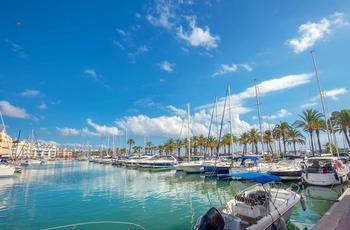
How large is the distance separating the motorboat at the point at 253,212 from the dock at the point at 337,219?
1446mm

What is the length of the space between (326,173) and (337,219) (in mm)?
14347

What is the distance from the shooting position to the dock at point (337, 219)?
316 inches

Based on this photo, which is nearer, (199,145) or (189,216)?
(189,216)

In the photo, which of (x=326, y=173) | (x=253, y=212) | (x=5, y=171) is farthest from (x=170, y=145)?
(x=253, y=212)

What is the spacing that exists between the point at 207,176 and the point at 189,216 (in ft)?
66.9

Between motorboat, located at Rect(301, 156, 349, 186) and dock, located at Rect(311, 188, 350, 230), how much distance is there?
10442 millimetres

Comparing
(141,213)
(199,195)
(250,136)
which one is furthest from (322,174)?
(250,136)

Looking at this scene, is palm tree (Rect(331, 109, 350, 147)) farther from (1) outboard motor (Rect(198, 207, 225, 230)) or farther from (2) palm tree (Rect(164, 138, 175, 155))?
(2) palm tree (Rect(164, 138, 175, 155))

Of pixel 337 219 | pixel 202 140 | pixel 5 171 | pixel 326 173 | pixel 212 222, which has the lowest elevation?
pixel 337 219

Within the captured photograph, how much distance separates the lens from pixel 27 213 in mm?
→ 15516

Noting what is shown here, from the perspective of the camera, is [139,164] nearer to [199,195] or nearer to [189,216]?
[199,195]

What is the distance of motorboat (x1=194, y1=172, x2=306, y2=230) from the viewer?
710 centimetres

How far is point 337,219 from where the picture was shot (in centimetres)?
893

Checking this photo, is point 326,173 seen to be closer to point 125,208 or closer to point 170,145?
point 125,208
